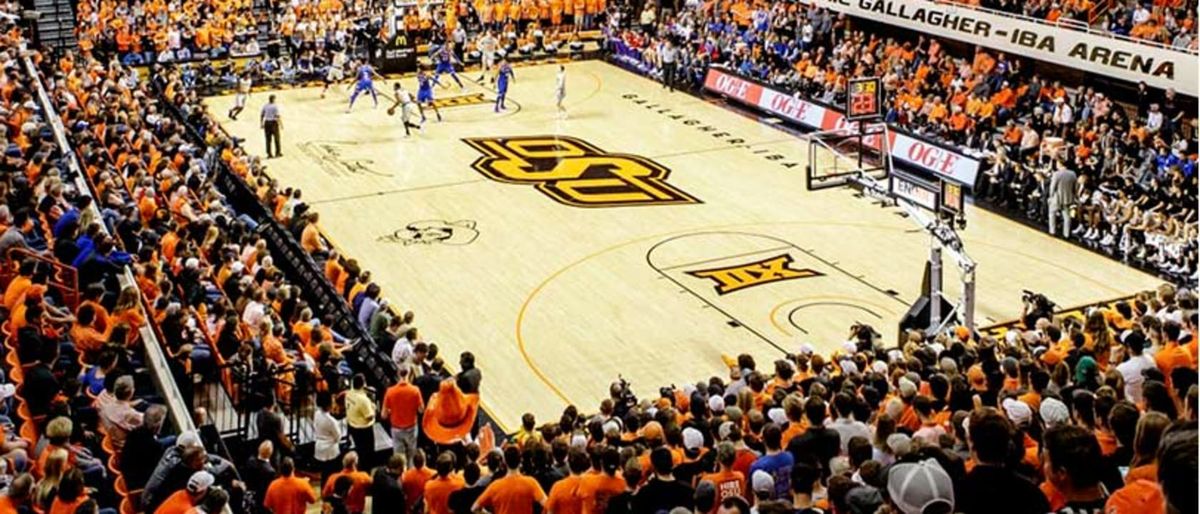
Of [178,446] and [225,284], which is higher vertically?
[178,446]

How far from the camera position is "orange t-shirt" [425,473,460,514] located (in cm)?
1070

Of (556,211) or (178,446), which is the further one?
(556,211)

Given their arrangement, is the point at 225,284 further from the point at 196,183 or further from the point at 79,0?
the point at 79,0

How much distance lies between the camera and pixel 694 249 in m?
23.4

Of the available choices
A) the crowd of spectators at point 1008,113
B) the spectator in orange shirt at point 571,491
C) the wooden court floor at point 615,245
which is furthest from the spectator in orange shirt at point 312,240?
the crowd of spectators at point 1008,113

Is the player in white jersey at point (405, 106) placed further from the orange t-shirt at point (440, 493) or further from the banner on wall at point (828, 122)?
the orange t-shirt at point (440, 493)

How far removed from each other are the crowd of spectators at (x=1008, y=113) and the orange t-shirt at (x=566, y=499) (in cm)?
1474

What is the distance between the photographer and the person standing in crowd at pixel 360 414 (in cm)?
1368

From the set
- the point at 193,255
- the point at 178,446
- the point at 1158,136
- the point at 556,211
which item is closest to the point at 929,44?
the point at 1158,136

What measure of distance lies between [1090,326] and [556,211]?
→ 41.9 feet

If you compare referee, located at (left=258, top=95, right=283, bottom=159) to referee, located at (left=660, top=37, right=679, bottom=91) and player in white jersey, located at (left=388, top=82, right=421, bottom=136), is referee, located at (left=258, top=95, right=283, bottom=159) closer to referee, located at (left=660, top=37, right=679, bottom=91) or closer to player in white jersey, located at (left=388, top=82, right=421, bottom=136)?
player in white jersey, located at (left=388, top=82, right=421, bottom=136)

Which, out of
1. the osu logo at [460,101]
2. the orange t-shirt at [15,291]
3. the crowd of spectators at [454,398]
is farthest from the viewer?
A: the osu logo at [460,101]

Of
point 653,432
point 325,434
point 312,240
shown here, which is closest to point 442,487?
point 653,432

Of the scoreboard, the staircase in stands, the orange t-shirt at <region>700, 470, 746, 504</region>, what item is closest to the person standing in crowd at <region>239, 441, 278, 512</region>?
the orange t-shirt at <region>700, 470, 746, 504</region>
